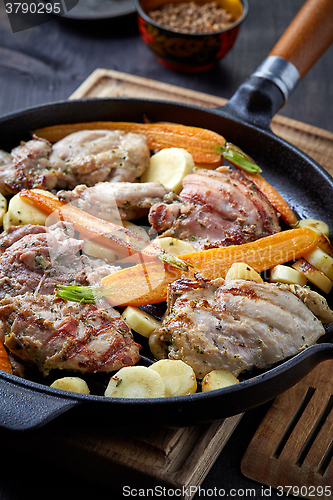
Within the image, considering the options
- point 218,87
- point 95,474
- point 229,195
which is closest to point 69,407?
point 95,474

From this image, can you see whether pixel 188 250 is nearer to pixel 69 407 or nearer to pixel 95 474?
pixel 69 407

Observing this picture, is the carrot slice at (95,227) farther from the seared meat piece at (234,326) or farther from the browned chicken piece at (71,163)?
the seared meat piece at (234,326)

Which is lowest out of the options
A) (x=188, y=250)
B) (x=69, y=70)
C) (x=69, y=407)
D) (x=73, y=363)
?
(x=69, y=70)

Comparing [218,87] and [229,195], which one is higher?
[229,195]

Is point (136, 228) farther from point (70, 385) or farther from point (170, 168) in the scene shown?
point (70, 385)
